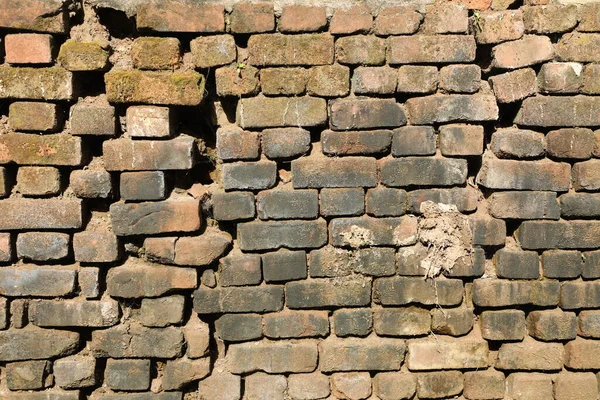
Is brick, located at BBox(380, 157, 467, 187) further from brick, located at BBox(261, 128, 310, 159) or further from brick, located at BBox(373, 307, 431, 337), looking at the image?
brick, located at BBox(373, 307, 431, 337)

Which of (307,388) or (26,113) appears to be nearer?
(26,113)

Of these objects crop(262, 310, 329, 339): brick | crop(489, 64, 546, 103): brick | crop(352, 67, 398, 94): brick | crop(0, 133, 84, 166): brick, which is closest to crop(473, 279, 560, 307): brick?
crop(262, 310, 329, 339): brick

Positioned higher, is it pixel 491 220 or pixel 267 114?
pixel 267 114

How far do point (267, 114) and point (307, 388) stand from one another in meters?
1.15

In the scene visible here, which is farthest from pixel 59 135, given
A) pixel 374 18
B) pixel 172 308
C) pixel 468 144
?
pixel 468 144

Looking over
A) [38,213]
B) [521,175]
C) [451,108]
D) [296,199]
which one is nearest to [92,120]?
[38,213]

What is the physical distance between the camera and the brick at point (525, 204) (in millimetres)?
2121

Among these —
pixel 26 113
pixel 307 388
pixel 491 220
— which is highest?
pixel 26 113

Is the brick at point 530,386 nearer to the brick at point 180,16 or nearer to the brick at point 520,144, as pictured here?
the brick at point 520,144

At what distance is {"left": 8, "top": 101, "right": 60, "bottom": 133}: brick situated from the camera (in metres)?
2.02

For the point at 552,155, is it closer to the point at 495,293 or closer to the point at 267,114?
the point at 495,293

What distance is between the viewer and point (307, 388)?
2.15m

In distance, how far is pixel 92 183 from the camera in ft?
6.74

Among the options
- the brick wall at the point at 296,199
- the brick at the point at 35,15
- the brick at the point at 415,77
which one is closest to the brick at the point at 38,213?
the brick wall at the point at 296,199
